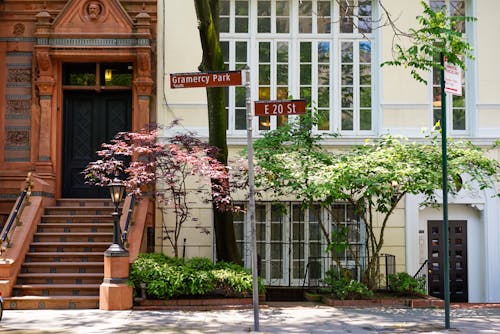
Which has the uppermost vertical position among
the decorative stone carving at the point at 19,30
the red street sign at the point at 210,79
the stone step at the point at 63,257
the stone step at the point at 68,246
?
the decorative stone carving at the point at 19,30

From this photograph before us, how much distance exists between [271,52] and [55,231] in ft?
22.3

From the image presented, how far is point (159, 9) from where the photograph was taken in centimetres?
1734

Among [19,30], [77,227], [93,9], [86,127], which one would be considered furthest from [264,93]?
[19,30]

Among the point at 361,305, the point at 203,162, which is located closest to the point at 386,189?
the point at 361,305

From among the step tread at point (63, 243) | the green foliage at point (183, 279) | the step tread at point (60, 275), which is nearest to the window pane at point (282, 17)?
the green foliage at point (183, 279)

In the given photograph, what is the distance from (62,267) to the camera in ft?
46.3

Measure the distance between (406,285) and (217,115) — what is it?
17.3 ft

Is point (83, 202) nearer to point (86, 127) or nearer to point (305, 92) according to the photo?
point (86, 127)

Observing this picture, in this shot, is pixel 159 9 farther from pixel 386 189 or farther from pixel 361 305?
pixel 361 305

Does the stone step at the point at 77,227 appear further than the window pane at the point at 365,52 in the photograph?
No

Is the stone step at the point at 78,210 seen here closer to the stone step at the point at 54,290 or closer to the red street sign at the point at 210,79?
the stone step at the point at 54,290

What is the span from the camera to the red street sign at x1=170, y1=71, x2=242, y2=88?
35.3ft

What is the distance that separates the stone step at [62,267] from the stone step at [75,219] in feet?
5.40

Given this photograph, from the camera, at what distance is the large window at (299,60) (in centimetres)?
1769
